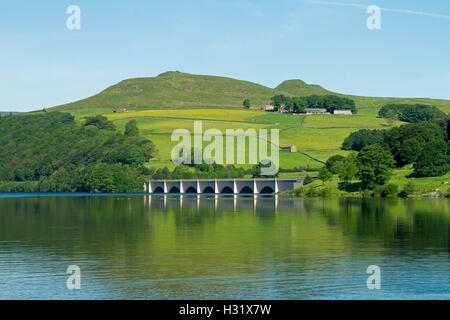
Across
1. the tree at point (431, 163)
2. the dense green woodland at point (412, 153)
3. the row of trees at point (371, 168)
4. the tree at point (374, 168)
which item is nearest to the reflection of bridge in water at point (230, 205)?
the tree at point (374, 168)

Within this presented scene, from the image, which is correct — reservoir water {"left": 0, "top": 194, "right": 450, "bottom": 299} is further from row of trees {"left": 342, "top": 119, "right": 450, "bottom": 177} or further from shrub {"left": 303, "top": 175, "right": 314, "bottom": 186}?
shrub {"left": 303, "top": 175, "right": 314, "bottom": 186}

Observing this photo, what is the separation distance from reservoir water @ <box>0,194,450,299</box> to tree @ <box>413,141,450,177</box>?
8183 cm

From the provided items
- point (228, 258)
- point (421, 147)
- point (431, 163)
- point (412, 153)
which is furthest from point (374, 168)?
point (228, 258)

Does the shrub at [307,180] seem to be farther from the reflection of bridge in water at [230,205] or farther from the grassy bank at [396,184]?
the reflection of bridge in water at [230,205]

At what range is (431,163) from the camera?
163 m

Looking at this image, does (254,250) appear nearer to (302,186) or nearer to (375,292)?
(375,292)

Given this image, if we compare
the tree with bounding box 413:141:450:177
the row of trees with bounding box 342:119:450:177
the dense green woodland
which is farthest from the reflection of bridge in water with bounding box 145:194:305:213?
the row of trees with bounding box 342:119:450:177

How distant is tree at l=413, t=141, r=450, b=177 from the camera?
161750mm

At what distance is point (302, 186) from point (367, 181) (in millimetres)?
28436

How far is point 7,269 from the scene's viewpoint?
146ft

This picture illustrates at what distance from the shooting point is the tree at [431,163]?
6368 inches

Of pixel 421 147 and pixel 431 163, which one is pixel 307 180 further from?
pixel 431 163

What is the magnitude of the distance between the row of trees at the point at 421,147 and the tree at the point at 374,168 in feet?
29.5

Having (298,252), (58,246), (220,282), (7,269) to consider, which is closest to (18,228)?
(58,246)
